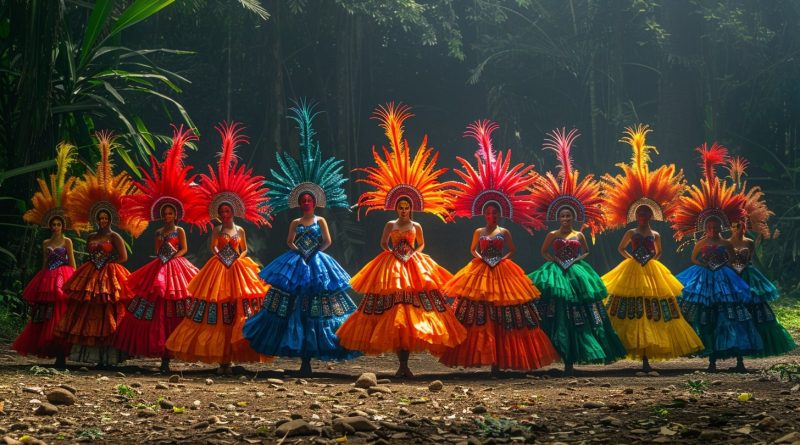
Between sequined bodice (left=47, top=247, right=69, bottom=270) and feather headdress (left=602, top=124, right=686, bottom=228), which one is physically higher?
feather headdress (left=602, top=124, right=686, bottom=228)

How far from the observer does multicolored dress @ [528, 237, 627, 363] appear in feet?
32.7

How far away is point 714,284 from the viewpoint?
10562mm

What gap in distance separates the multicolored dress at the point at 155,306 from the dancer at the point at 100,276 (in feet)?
0.48

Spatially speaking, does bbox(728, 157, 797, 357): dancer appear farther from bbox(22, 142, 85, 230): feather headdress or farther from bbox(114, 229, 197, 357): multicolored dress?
bbox(22, 142, 85, 230): feather headdress

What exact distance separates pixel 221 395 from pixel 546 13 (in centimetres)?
1670

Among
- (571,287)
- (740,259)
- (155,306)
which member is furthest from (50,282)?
(740,259)

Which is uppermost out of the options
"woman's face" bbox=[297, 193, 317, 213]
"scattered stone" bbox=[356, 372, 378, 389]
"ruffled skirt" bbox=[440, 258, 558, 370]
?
"woman's face" bbox=[297, 193, 317, 213]

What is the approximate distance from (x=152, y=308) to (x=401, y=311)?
247 cm

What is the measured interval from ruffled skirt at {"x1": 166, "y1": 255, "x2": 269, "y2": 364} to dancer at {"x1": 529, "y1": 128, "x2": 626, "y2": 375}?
2714 mm

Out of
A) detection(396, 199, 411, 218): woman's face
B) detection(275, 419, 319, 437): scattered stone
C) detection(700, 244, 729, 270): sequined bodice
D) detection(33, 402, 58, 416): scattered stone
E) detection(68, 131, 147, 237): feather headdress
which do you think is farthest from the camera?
detection(700, 244, 729, 270): sequined bodice

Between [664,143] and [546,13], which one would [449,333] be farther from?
[546,13]

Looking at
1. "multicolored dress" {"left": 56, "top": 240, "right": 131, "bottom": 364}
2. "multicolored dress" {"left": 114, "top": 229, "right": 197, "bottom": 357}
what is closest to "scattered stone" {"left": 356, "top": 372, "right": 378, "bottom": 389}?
"multicolored dress" {"left": 114, "top": 229, "right": 197, "bottom": 357}

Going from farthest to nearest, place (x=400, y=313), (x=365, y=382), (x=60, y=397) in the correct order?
(x=400, y=313), (x=365, y=382), (x=60, y=397)

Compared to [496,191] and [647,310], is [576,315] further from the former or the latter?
[496,191]
